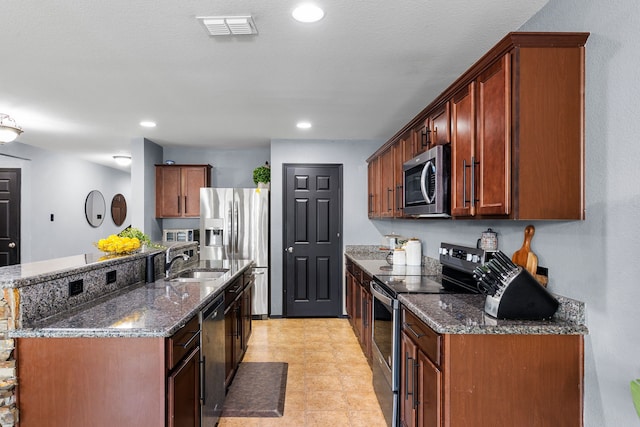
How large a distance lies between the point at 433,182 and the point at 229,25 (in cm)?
151

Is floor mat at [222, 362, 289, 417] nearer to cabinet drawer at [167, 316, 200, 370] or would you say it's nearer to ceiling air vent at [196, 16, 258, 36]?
cabinet drawer at [167, 316, 200, 370]

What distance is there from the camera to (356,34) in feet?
7.50

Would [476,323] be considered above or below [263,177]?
below

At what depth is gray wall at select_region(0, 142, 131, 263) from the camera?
6.08m

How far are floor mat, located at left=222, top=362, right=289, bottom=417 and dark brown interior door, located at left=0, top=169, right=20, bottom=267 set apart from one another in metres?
4.69

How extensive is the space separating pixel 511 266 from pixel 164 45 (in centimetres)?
233

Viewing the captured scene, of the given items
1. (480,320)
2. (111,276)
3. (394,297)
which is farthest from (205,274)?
(480,320)

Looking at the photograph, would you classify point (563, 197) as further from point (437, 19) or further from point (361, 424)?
point (361, 424)

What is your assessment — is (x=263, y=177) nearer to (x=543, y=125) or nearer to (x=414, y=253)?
(x=414, y=253)

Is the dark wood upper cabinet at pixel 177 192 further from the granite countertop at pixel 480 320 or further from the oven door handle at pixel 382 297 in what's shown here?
the granite countertop at pixel 480 320

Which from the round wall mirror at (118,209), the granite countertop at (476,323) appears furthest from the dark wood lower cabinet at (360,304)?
the round wall mirror at (118,209)

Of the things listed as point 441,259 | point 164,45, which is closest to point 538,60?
point 441,259

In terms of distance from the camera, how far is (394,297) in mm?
2473

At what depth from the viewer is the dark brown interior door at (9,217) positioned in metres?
5.96
